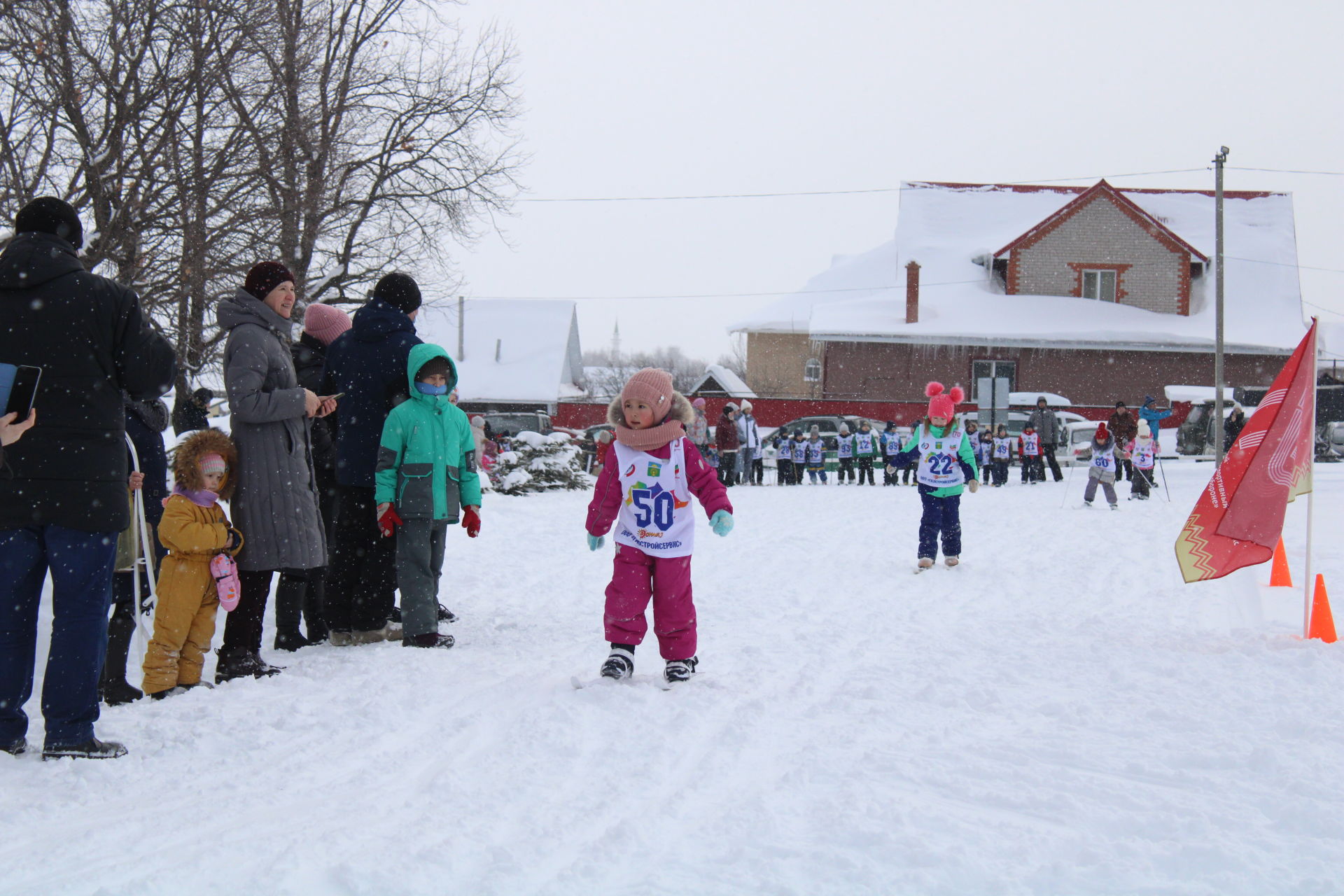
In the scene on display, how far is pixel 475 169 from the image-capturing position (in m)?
22.4

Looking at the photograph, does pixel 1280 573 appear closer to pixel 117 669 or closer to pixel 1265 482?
pixel 1265 482

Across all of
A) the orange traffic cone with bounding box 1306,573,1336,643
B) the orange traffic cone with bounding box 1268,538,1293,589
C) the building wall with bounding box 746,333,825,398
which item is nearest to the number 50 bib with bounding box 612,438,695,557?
the orange traffic cone with bounding box 1306,573,1336,643

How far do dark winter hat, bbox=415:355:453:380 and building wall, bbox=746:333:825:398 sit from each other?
41.2 meters

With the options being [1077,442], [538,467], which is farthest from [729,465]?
[1077,442]

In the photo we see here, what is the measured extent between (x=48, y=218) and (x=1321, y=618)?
20.8ft

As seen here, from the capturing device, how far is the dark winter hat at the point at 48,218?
387 centimetres

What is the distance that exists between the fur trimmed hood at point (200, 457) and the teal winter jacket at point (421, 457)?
0.75 m

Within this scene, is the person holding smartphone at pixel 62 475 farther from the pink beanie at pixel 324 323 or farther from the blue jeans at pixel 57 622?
the pink beanie at pixel 324 323

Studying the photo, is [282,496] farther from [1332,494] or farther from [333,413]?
[1332,494]

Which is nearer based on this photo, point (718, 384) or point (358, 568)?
point (358, 568)

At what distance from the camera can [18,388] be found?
343 centimetres

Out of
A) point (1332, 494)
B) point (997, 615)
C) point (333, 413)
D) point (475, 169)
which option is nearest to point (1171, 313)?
point (1332, 494)

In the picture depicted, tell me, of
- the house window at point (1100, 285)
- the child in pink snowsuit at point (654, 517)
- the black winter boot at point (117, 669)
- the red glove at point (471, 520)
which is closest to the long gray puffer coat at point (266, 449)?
the black winter boot at point (117, 669)

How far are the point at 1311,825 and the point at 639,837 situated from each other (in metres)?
1.96
